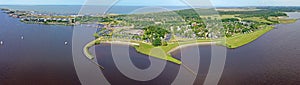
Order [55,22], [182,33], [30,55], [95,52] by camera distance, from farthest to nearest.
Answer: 1. [55,22]
2. [182,33]
3. [95,52]
4. [30,55]

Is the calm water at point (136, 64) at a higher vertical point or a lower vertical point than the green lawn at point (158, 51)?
lower

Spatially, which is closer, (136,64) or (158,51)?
(136,64)

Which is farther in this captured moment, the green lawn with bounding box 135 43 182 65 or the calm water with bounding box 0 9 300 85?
the green lawn with bounding box 135 43 182 65

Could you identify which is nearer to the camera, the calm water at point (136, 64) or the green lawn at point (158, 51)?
the calm water at point (136, 64)

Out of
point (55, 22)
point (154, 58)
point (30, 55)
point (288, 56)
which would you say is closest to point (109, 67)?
point (154, 58)

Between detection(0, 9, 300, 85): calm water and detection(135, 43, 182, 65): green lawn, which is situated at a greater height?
detection(135, 43, 182, 65): green lawn

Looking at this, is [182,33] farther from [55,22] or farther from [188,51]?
[55,22]

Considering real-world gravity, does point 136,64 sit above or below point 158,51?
below

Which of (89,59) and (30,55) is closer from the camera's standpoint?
(89,59)

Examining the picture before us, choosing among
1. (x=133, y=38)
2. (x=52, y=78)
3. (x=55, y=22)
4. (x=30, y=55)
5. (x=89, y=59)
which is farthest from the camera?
(x=55, y=22)

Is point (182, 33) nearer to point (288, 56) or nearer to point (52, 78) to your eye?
point (288, 56)
